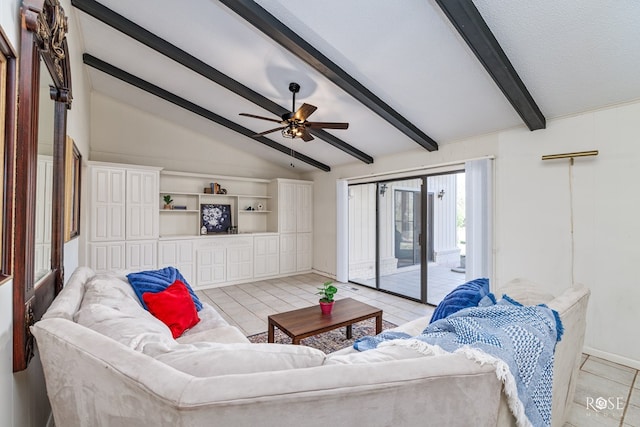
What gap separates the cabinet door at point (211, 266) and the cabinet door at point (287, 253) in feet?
3.97

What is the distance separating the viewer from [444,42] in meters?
2.33

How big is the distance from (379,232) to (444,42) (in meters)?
3.43

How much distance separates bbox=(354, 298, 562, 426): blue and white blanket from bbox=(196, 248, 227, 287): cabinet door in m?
4.55

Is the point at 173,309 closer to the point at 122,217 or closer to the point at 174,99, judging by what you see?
the point at 122,217

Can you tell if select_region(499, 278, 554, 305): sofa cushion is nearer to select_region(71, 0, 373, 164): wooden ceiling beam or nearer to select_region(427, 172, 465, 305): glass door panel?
select_region(427, 172, 465, 305): glass door panel

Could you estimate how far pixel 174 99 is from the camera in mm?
4113

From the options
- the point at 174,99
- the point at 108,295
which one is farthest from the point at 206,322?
the point at 174,99

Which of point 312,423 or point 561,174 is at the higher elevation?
point 561,174

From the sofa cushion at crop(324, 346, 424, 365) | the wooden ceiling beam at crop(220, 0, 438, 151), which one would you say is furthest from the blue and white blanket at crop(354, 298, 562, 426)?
the wooden ceiling beam at crop(220, 0, 438, 151)

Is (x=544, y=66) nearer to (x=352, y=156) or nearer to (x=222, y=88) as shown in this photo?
(x=352, y=156)

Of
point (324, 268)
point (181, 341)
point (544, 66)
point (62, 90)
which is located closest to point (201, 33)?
point (62, 90)

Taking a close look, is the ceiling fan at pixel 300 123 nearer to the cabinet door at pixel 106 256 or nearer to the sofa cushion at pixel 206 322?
the sofa cushion at pixel 206 322

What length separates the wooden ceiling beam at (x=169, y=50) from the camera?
8.57 ft

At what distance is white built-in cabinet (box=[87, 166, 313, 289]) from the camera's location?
162 inches
